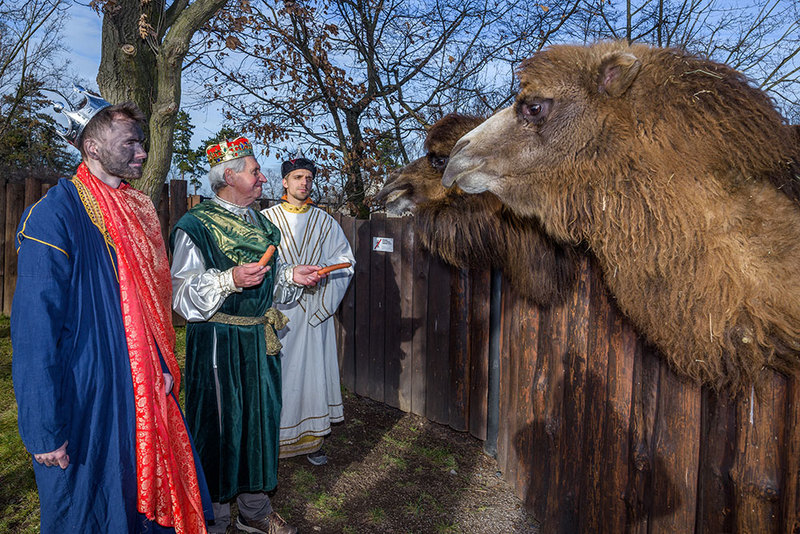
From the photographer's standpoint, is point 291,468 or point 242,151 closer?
point 242,151

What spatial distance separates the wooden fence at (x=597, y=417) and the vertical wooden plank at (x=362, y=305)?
0.92m

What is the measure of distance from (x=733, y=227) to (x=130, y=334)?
8.55ft

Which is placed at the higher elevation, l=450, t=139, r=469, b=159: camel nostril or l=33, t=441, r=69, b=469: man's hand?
l=450, t=139, r=469, b=159: camel nostril

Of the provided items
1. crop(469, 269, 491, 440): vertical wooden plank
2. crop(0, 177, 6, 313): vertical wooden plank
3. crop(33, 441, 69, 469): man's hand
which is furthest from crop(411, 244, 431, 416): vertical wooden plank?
crop(0, 177, 6, 313): vertical wooden plank

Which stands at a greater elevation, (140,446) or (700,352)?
(700,352)

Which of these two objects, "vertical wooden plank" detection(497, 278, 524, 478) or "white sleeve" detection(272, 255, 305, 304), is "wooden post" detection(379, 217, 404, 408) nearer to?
"vertical wooden plank" detection(497, 278, 524, 478)

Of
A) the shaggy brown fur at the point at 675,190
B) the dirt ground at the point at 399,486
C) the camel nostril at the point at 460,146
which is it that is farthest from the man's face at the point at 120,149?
the dirt ground at the point at 399,486

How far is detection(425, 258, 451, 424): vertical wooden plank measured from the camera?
18.7 feet

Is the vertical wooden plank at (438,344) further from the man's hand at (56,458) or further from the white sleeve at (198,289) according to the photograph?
the man's hand at (56,458)

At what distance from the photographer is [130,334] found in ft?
7.87

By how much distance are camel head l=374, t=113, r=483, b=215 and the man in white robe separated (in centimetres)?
79

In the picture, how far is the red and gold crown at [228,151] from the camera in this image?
145 inches

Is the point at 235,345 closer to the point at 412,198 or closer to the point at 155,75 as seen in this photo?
the point at 412,198

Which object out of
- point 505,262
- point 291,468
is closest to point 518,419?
point 505,262
